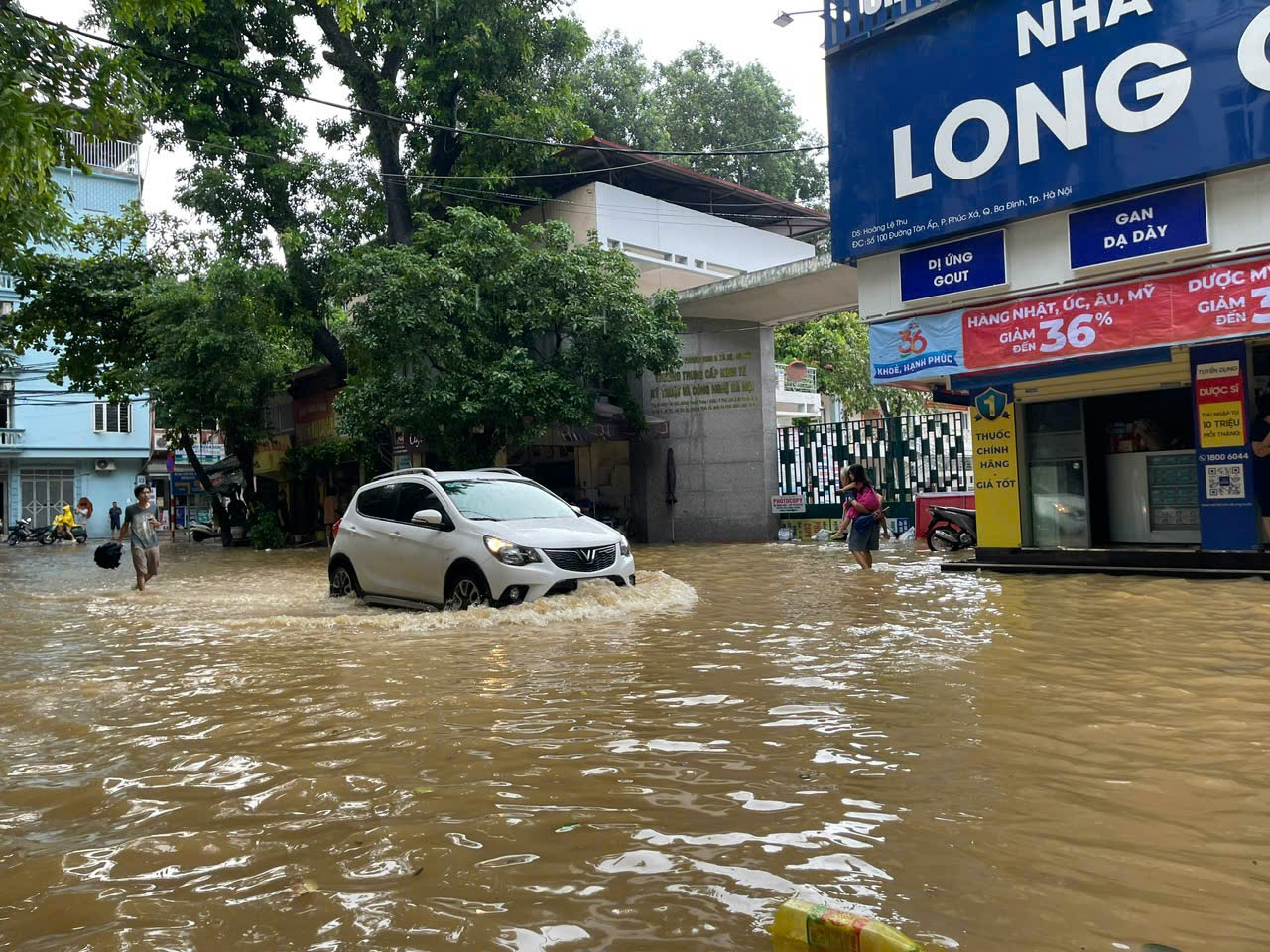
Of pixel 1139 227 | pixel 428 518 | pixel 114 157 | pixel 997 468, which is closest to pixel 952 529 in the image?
pixel 997 468

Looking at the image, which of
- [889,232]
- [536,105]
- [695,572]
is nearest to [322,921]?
[695,572]

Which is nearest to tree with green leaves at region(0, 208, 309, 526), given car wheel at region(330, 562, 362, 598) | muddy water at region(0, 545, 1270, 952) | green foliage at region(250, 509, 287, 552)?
green foliage at region(250, 509, 287, 552)

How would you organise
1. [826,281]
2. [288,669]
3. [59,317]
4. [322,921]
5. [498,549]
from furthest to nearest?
[59,317], [826,281], [498,549], [288,669], [322,921]

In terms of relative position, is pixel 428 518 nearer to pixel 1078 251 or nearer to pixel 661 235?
pixel 1078 251

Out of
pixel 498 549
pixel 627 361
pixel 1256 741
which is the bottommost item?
pixel 1256 741

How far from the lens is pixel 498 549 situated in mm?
9500

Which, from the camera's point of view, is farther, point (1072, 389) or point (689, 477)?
point (689, 477)

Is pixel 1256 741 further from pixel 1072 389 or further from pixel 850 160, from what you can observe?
pixel 850 160

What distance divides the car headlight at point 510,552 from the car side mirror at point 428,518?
78 cm

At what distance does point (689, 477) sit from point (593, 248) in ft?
19.9

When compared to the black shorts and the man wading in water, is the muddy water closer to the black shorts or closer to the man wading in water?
the black shorts

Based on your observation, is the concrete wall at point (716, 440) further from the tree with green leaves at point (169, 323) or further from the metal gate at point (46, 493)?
the metal gate at point (46, 493)

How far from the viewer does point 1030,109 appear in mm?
13406

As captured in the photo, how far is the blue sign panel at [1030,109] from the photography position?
11.8m
